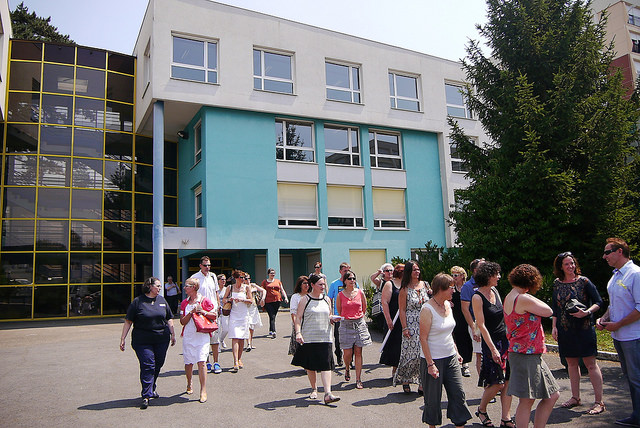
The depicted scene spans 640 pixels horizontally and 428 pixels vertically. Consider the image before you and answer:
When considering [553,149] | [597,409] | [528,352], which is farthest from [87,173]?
[597,409]

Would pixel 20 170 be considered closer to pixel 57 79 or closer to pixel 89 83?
pixel 57 79

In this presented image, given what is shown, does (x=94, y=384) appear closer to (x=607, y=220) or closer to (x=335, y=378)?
(x=335, y=378)

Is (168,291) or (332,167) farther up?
(332,167)

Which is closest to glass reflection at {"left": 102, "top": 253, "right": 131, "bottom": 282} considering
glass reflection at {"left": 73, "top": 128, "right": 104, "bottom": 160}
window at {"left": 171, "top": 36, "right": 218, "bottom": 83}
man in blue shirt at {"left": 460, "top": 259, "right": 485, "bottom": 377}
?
glass reflection at {"left": 73, "top": 128, "right": 104, "bottom": 160}

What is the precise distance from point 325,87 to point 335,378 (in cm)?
1745

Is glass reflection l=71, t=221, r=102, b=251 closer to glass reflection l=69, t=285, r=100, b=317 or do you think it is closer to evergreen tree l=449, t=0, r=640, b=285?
glass reflection l=69, t=285, r=100, b=317

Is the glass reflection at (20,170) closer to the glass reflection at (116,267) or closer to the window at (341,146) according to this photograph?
the glass reflection at (116,267)

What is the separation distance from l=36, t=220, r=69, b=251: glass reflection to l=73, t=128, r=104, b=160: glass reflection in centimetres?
344

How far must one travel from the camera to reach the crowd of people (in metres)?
4.65

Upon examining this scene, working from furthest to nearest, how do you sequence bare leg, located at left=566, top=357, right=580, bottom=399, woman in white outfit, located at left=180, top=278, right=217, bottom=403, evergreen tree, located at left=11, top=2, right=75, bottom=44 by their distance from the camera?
evergreen tree, located at left=11, top=2, right=75, bottom=44 → woman in white outfit, located at left=180, top=278, right=217, bottom=403 → bare leg, located at left=566, top=357, right=580, bottom=399

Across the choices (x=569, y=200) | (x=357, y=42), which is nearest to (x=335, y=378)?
(x=569, y=200)

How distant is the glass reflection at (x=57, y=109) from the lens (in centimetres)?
2205

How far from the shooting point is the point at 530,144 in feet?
40.6

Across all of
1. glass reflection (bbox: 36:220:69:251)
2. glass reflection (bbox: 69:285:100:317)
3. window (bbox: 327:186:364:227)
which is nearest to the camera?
glass reflection (bbox: 36:220:69:251)
